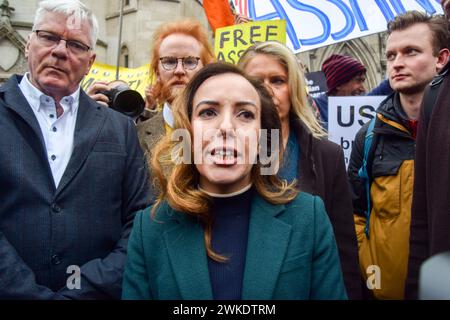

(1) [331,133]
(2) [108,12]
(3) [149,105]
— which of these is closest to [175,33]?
(3) [149,105]

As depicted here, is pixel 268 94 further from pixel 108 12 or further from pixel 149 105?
pixel 108 12

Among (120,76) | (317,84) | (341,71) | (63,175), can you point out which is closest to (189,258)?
(63,175)

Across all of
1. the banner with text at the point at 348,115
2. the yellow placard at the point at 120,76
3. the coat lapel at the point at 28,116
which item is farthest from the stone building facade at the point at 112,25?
the coat lapel at the point at 28,116

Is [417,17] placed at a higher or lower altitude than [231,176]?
higher

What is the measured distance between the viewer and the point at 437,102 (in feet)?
5.51

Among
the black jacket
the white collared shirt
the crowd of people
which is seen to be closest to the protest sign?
the crowd of people

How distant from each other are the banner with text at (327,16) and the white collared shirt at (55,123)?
263cm

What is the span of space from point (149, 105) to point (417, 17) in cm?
178

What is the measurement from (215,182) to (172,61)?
4.61 feet

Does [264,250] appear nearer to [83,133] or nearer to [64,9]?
[83,133]

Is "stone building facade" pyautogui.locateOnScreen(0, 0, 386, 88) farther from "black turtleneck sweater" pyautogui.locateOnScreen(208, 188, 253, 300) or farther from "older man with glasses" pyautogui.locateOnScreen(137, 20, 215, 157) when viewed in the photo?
"black turtleneck sweater" pyautogui.locateOnScreen(208, 188, 253, 300)

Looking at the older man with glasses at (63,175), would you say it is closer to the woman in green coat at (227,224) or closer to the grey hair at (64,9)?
the grey hair at (64,9)

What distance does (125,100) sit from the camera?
259 centimetres

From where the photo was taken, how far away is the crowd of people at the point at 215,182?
4.88ft
